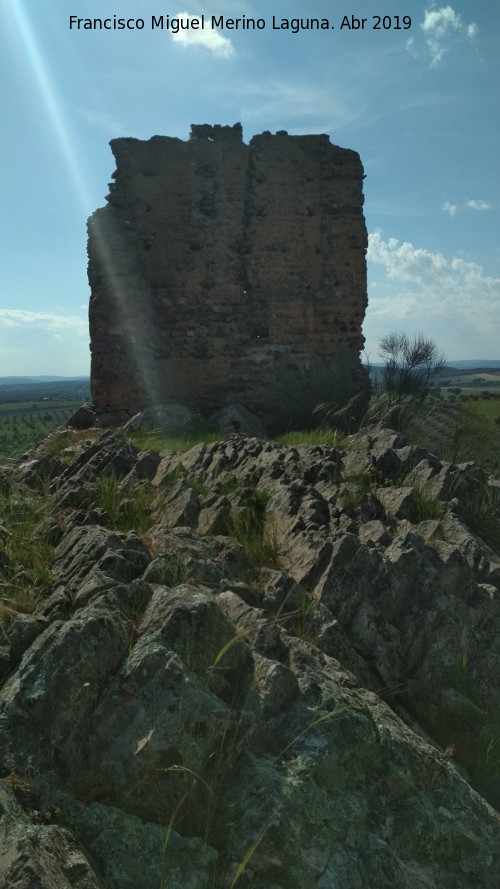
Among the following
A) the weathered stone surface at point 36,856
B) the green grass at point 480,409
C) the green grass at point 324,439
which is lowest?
the weathered stone surface at point 36,856

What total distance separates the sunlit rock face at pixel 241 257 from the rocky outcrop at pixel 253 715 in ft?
27.1

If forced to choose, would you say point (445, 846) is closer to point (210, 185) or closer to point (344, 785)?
point (344, 785)

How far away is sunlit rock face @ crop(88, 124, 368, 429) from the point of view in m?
12.6

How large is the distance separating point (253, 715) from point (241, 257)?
35.5 ft

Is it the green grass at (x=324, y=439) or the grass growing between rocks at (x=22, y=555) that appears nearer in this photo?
the grass growing between rocks at (x=22, y=555)

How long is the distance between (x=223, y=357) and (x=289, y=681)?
10.0 metres

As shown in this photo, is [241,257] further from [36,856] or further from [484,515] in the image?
[36,856]

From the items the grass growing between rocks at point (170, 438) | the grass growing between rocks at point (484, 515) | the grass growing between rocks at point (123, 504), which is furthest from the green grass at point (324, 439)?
the grass growing between rocks at point (123, 504)

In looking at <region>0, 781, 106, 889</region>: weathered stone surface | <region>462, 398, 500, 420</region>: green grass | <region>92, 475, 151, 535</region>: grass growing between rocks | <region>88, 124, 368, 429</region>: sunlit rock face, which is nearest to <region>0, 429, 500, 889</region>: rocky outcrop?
<region>0, 781, 106, 889</region>: weathered stone surface

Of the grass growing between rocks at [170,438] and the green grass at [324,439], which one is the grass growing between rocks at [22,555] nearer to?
the grass growing between rocks at [170,438]

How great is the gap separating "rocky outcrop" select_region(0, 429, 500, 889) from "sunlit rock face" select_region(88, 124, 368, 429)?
825 cm

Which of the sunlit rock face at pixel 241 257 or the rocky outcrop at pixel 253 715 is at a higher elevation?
the sunlit rock face at pixel 241 257

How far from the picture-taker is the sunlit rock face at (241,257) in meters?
12.6

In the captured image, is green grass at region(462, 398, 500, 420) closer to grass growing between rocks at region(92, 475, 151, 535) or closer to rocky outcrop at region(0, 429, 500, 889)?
grass growing between rocks at region(92, 475, 151, 535)
